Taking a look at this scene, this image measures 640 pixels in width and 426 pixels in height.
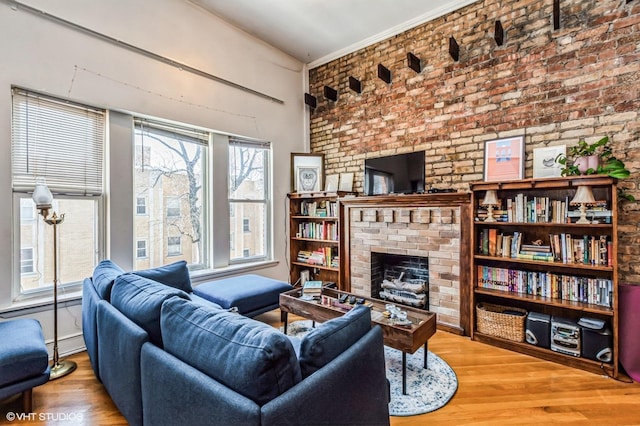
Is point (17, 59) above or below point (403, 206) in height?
above

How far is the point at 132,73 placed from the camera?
9.89ft

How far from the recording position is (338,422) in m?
1.16

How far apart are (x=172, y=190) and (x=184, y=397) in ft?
9.09

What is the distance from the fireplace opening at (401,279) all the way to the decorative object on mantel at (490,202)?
85 cm

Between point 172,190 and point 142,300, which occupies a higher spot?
point 172,190

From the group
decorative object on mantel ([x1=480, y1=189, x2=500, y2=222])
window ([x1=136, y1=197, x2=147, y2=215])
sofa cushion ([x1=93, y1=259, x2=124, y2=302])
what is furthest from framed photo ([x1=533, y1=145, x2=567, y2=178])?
window ([x1=136, y1=197, x2=147, y2=215])

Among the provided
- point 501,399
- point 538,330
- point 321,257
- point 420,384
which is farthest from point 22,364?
point 538,330

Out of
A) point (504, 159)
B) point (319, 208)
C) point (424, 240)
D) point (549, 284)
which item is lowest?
point (549, 284)

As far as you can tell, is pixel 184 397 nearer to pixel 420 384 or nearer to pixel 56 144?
pixel 420 384

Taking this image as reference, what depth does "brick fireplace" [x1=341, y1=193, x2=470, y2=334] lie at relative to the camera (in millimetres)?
3135

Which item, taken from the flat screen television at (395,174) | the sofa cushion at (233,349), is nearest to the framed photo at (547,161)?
the flat screen television at (395,174)

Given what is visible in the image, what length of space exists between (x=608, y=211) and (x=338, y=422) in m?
2.62

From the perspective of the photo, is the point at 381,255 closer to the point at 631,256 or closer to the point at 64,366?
the point at 631,256

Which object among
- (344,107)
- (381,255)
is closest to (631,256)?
(381,255)
